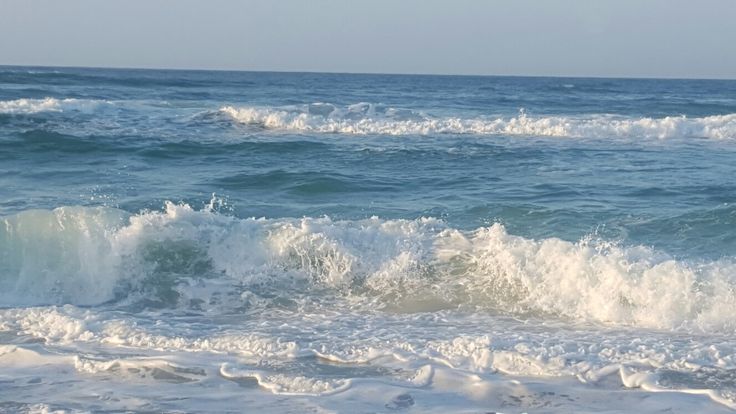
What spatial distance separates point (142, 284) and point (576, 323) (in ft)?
13.5

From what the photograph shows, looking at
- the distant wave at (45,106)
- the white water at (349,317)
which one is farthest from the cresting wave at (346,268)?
the distant wave at (45,106)

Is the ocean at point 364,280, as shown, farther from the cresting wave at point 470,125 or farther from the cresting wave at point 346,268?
→ the cresting wave at point 470,125

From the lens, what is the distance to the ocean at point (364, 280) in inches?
220

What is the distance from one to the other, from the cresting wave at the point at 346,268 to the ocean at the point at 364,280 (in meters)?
0.03

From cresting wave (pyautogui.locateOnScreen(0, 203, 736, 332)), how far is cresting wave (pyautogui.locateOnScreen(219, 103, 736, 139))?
39.4ft

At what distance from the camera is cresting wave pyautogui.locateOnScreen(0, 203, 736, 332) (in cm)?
771

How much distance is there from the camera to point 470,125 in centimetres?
2234

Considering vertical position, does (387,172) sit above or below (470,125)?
below

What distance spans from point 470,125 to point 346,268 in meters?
14.2

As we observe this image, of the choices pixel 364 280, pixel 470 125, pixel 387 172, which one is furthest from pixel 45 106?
pixel 364 280

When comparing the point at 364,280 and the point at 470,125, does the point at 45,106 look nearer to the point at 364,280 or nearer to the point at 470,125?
the point at 470,125

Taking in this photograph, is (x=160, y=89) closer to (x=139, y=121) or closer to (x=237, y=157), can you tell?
(x=139, y=121)

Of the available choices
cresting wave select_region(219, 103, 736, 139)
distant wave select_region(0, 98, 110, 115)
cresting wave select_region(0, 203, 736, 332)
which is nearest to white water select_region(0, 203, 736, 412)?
cresting wave select_region(0, 203, 736, 332)

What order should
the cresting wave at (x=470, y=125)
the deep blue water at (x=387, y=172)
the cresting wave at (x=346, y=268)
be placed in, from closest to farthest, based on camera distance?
the cresting wave at (x=346, y=268)
the deep blue water at (x=387, y=172)
the cresting wave at (x=470, y=125)
